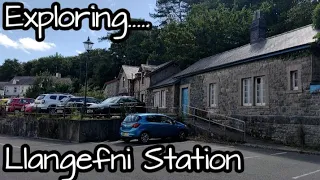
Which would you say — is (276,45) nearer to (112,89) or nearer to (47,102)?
(47,102)

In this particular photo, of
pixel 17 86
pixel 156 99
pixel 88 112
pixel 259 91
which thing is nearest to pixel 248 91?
pixel 259 91

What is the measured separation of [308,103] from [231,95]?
603cm

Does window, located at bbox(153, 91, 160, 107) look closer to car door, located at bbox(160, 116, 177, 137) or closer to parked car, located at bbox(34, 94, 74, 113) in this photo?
parked car, located at bbox(34, 94, 74, 113)

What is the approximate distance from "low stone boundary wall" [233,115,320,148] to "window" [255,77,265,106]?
95cm

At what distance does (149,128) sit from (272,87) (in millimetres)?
6911

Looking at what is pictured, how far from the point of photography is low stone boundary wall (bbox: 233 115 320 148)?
1516 cm

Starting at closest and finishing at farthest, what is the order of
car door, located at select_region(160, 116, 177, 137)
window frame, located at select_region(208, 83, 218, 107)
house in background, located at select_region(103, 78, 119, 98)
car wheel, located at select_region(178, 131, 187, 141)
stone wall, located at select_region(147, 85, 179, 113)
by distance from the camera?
car door, located at select_region(160, 116, 177, 137) < car wheel, located at select_region(178, 131, 187, 141) < window frame, located at select_region(208, 83, 218, 107) < stone wall, located at select_region(147, 85, 179, 113) < house in background, located at select_region(103, 78, 119, 98)

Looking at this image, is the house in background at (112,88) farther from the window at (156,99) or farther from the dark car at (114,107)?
the dark car at (114,107)

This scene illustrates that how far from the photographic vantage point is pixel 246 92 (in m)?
20.1

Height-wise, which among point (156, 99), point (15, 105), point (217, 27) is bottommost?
point (15, 105)

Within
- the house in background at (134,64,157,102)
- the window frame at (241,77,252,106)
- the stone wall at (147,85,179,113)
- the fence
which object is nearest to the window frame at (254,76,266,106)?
the window frame at (241,77,252,106)

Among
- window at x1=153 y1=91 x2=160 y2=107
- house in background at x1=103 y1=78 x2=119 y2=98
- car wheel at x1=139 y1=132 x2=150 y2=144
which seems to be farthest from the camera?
house in background at x1=103 y1=78 x2=119 y2=98

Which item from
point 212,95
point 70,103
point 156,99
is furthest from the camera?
point 156,99

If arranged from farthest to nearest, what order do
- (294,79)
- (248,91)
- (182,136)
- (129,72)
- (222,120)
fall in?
(129,72) → (222,120) → (248,91) → (182,136) → (294,79)
